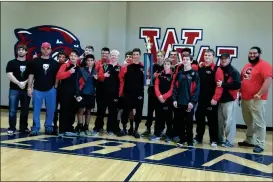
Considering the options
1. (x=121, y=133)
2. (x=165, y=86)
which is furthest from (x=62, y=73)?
(x=165, y=86)

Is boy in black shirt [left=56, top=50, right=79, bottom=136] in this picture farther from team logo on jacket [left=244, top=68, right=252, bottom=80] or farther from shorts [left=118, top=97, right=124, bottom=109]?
team logo on jacket [left=244, top=68, right=252, bottom=80]

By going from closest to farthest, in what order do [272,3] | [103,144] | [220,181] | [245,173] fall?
[220,181]
[245,173]
[103,144]
[272,3]

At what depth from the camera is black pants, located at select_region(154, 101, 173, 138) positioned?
14.6ft

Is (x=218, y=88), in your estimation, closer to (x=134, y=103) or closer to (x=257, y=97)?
(x=257, y=97)

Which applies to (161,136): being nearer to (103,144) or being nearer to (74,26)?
(103,144)

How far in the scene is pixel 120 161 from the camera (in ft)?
10.4

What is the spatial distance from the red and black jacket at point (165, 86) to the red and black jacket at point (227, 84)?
61 cm

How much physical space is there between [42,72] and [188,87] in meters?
1.98

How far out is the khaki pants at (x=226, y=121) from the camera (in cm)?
431

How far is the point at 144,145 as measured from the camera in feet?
13.3

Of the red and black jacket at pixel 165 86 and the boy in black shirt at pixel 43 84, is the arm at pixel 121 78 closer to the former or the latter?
the red and black jacket at pixel 165 86

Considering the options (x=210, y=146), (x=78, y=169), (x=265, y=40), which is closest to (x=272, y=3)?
(x=265, y=40)

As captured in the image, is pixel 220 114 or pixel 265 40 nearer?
pixel 220 114

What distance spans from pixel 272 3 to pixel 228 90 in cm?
307
